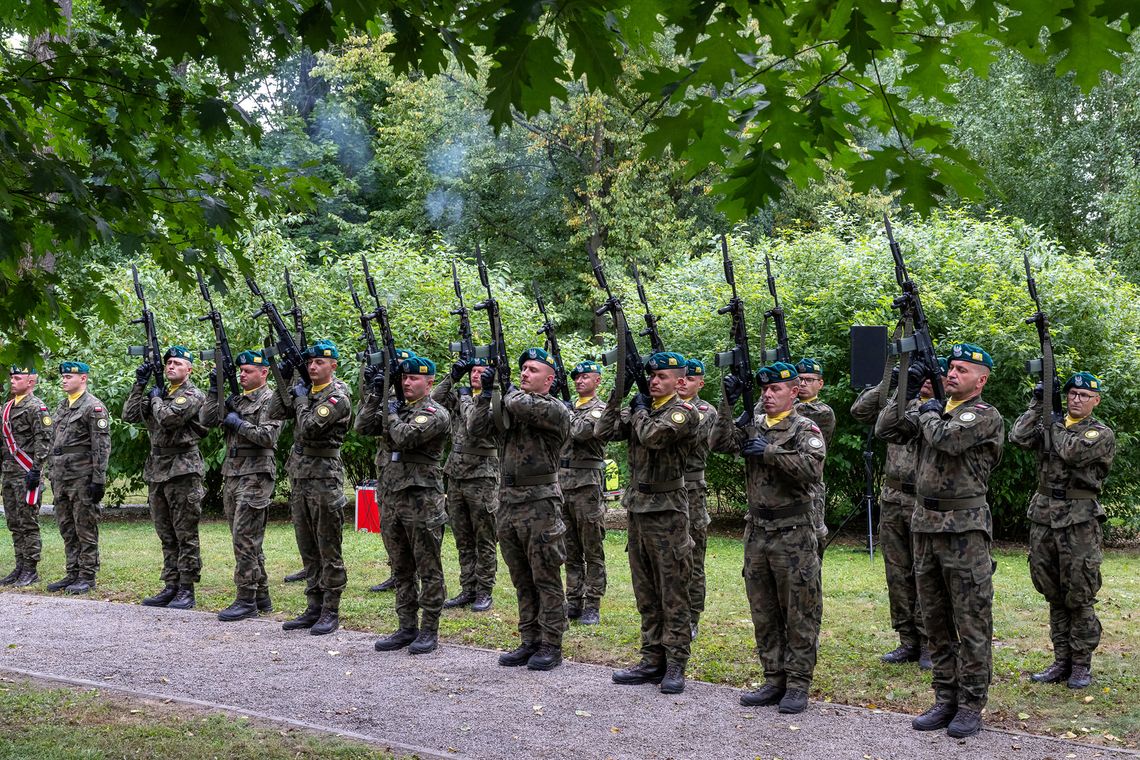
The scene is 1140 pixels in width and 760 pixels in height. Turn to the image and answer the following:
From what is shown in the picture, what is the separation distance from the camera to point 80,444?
1167 centimetres

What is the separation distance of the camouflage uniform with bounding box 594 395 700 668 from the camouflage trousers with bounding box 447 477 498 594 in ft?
10.2

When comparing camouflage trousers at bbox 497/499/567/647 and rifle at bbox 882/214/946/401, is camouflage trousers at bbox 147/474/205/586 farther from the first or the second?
rifle at bbox 882/214/946/401

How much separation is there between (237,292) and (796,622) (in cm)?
1369

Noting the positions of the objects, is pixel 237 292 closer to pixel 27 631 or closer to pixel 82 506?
pixel 82 506

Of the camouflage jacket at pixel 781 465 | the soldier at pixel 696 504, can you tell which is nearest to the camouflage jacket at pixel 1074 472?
the camouflage jacket at pixel 781 465

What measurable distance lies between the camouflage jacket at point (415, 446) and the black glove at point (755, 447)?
281 centimetres

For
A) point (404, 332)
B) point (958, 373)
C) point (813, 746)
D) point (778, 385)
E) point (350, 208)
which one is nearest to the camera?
point (813, 746)

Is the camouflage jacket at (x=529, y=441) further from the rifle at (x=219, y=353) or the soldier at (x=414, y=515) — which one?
the rifle at (x=219, y=353)

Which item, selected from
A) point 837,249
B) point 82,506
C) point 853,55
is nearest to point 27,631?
point 82,506

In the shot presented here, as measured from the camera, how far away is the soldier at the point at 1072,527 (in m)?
7.60

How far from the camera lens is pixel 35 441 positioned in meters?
12.2

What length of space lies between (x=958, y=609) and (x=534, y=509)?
313 cm

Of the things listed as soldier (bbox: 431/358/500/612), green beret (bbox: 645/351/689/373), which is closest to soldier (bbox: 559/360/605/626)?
soldier (bbox: 431/358/500/612)

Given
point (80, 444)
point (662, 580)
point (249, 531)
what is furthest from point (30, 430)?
point (662, 580)
